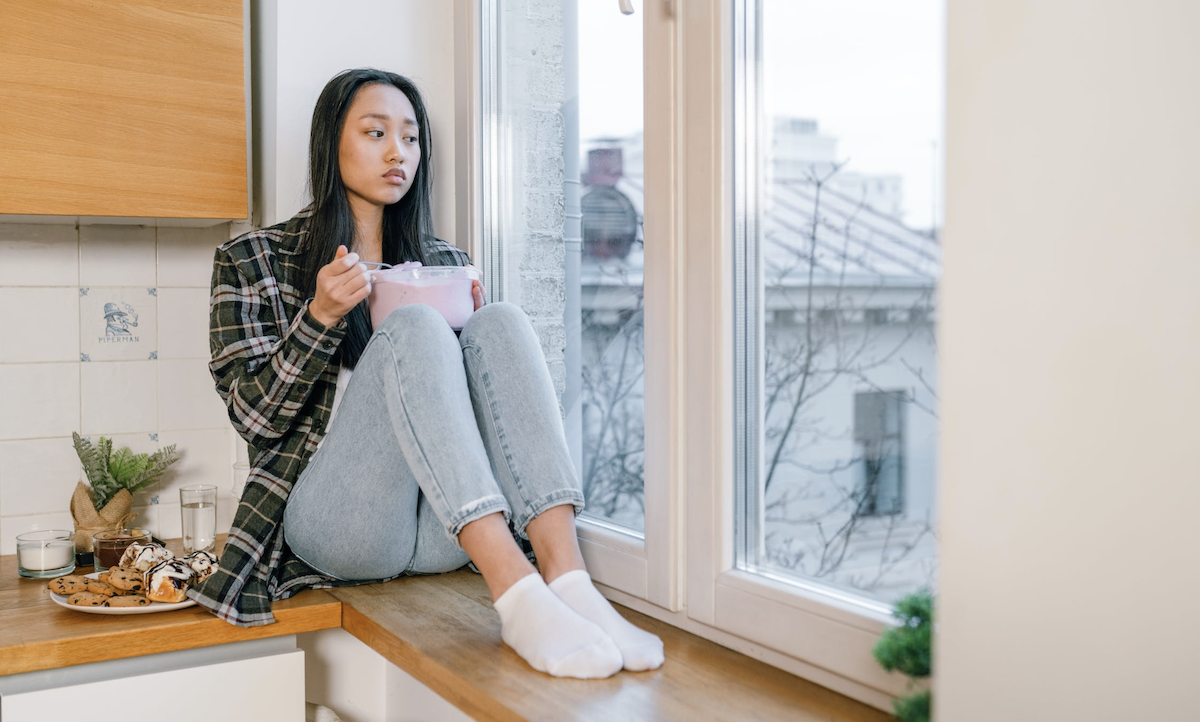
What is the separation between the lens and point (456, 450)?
4.02 ft

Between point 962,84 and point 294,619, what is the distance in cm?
123

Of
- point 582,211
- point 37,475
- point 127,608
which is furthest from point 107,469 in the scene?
point 582,211

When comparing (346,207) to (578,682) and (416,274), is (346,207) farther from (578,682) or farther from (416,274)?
(578,682)

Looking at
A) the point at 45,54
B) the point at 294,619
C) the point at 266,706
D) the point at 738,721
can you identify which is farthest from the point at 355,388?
the point at 45,54

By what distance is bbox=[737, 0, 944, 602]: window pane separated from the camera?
98cm

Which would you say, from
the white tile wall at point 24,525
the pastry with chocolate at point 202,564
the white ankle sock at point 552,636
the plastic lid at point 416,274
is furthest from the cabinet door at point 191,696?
the white tile wall at point 24,525

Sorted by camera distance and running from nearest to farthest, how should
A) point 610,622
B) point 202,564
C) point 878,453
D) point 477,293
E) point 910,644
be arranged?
point 910,644, point 878,453, point 610,622, point 202,564, point 477,293

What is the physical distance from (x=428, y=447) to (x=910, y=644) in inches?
25.3

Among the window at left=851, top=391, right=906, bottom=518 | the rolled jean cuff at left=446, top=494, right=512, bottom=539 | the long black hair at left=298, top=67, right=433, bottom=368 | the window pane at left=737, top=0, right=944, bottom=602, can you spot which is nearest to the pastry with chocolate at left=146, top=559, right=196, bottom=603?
the long black hair at left=298, top=67, right=433, bottom=368

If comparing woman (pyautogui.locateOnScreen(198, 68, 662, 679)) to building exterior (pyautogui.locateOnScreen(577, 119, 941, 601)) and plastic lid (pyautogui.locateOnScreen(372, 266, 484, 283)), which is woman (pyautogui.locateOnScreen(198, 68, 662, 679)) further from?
building exterior (pyautogui.locateOnScreen(577, 119, 941, 601))

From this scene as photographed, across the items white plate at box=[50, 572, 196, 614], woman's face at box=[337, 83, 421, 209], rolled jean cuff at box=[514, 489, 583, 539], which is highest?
woman's face at box=[337, 83, 421, 209]

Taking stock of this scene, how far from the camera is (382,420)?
4.59 ft

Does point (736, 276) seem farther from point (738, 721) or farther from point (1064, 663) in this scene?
point (1064, 663)

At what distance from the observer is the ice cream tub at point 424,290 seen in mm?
1469
